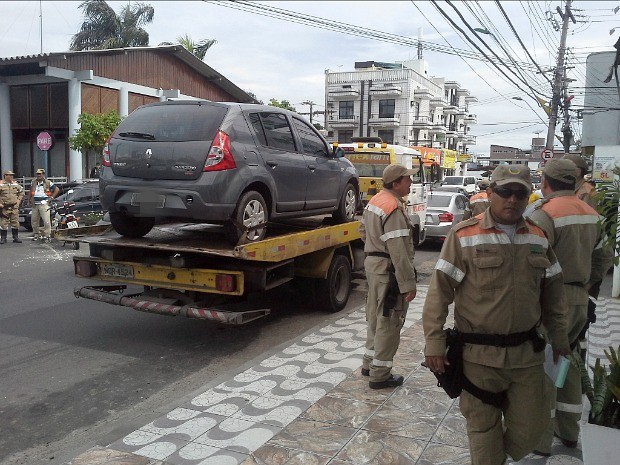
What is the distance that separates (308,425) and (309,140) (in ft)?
13.9

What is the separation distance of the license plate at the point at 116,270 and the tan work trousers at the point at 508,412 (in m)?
4.13

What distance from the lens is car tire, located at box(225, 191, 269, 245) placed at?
5.75 metres

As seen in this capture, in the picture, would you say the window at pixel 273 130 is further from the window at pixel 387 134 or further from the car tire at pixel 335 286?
the window at pixel 387 134

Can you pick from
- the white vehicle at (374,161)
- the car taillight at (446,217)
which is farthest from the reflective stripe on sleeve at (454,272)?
the car taillight at (446,217)

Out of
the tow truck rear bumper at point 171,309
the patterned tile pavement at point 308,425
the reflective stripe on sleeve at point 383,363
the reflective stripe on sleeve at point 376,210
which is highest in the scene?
the reflective stripe on sleeve at point 376,210

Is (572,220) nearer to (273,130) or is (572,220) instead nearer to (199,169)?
(199,169)

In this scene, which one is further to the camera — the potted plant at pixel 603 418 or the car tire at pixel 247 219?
the car tire at pixel 247 219

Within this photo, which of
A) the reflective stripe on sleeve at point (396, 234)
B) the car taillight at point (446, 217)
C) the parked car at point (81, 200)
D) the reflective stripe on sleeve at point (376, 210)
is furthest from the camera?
the parked car at point (81, 200)

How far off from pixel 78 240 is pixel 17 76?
19228 mm

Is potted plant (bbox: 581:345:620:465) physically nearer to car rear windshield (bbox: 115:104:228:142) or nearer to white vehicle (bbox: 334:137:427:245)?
car rear windshield (bbox: 115:104:228:142)

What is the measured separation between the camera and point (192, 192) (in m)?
5.49

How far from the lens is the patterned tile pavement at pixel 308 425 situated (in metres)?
3.71

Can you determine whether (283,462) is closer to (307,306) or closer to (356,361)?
(356,361)

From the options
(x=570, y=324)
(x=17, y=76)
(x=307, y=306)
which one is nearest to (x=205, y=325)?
(x=307, y=306)
